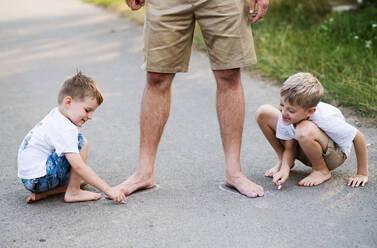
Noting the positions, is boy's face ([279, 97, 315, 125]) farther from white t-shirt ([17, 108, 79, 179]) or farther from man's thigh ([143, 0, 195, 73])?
white t-shirt ([17, 108, 79, 179])

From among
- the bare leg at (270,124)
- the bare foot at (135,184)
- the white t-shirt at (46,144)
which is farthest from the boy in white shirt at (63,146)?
the bare leg at (270,124)

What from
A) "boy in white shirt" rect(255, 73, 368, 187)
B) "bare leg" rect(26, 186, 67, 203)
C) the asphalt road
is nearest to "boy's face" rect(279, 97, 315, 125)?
"boy in white shirt" rect(255, 73, 368, 187)

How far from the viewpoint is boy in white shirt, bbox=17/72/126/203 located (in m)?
2.92

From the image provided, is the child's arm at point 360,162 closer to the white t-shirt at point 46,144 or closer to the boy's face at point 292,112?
the boy's face at point 292,112

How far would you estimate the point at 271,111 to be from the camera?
3350 millimetres

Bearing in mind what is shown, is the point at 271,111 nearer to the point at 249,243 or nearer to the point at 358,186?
the point at 358,186

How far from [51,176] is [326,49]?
3.93m

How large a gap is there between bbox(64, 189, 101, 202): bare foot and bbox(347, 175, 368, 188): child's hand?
4.88 ft

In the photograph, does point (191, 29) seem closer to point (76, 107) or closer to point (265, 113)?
point (265, 113)

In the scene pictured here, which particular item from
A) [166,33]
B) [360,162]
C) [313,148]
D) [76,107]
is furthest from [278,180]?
[76,107]

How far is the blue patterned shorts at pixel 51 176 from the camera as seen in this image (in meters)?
3.00

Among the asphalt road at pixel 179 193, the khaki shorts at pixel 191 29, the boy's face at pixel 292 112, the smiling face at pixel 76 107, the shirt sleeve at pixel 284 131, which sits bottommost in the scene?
the asphalt road at pixel 179 193

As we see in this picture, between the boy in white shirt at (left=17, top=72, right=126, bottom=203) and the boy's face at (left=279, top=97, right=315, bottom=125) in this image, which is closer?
the boy in white shirt at (left=17, top=72, right=126, bottom=203)

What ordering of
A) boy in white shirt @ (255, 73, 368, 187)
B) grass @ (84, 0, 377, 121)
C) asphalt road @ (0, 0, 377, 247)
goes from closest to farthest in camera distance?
asphalt road @ (0, 0, 377, 247) < boy in white shirt @ (255, 73, 368, 187) < grass @ (84, 0, 377, 121)
